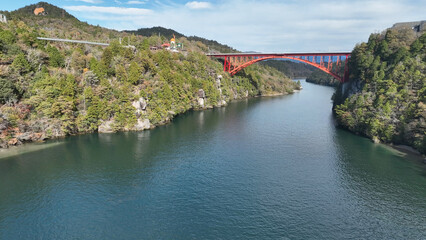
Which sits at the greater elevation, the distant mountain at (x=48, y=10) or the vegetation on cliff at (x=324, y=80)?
the distant mountain at (x=48, y=10)

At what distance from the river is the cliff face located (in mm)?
3323

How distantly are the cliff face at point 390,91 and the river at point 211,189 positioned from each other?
3323 millimetres

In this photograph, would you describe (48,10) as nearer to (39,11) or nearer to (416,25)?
(39,11)

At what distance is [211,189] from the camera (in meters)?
27.2

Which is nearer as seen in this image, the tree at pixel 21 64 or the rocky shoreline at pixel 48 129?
the rocky shoreline at pixel 48 129

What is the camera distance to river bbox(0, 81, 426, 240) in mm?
21172

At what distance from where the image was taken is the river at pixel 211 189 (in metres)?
21.2

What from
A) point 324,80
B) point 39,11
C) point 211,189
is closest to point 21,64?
point 211,189

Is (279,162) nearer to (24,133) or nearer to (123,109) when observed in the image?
(123,109)

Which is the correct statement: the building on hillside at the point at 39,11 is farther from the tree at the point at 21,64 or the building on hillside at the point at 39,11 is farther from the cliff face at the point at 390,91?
the cliff face at the point at 390,91

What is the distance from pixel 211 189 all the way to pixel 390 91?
117 ft

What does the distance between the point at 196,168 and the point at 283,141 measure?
17687 millimetres

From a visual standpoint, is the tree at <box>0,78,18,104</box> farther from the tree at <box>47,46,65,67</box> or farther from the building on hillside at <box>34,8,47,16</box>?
the building on hillside at <box>34,8,47,16</box>

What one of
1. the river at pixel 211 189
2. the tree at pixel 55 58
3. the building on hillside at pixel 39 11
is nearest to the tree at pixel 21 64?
the tree at pixel 55 58
